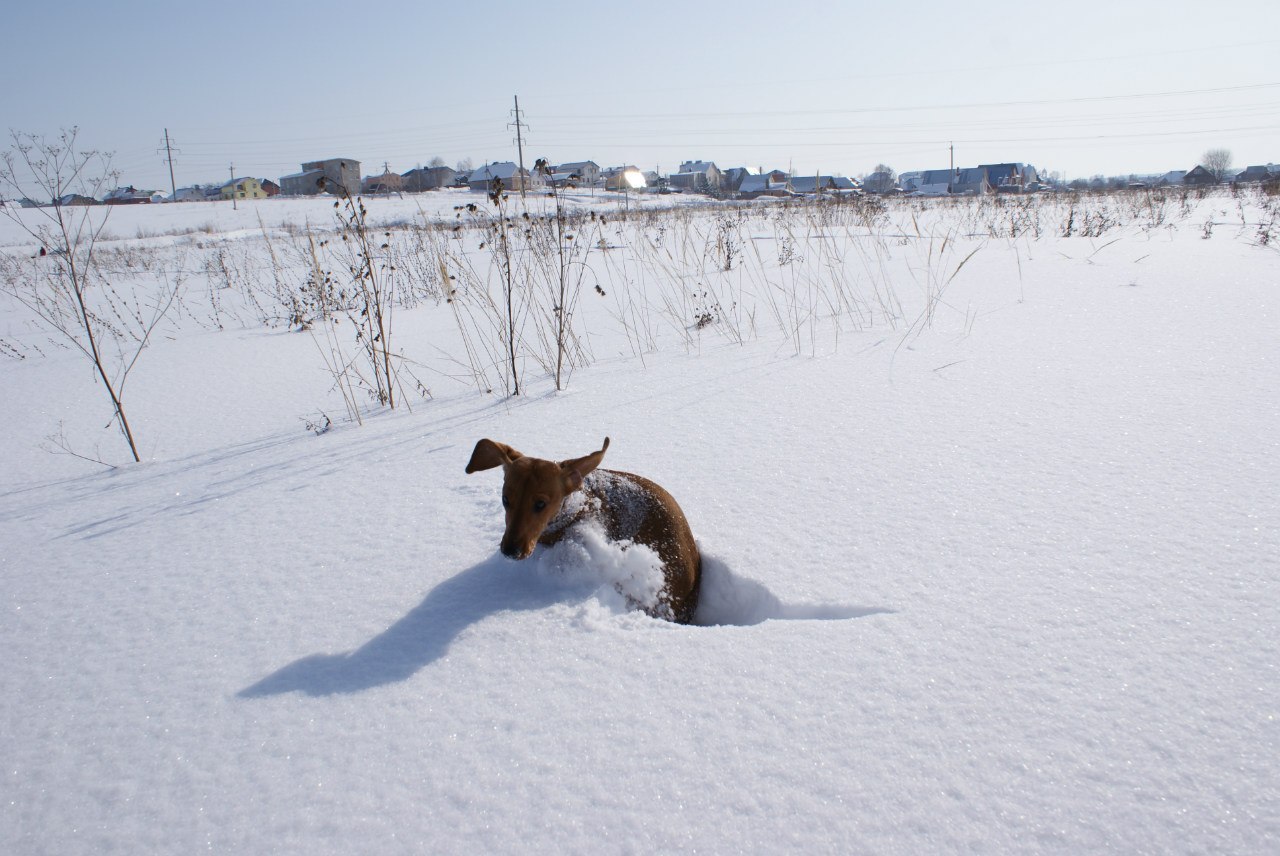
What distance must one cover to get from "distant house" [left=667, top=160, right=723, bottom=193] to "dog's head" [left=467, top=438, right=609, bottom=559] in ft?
190

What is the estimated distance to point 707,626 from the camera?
1.48 m

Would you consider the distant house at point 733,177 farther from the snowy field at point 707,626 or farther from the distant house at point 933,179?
the snowy field at point 707,626

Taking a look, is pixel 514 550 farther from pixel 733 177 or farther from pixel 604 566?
pixel 733 177

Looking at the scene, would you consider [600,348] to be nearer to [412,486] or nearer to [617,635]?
[412,486]

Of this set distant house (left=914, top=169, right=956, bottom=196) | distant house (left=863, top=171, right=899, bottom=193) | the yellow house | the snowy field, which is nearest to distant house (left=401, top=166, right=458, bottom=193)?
the yellow house

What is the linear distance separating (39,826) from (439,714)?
564 mm

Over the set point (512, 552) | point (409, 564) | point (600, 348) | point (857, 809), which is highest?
point (600, 348)

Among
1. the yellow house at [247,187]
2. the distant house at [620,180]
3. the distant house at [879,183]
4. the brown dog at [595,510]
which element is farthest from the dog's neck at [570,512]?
the yellow house at [247,187]

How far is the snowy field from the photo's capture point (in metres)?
0.93

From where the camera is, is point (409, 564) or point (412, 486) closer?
point (409, 564)

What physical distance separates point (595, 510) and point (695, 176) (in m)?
64.5

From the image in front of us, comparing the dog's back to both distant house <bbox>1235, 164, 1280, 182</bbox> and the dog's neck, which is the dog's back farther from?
distant house <bbox>1235, 164, 1280, 182</bbox>

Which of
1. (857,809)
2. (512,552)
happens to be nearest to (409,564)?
(512,552)

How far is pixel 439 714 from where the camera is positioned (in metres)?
1.12
